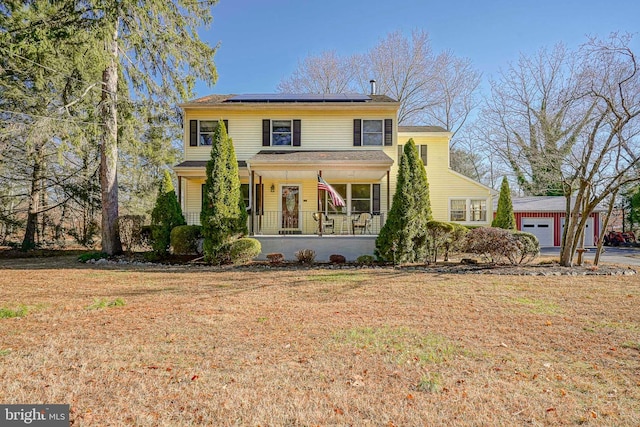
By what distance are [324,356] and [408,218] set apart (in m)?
7.30

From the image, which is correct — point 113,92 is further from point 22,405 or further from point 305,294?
point 22,405

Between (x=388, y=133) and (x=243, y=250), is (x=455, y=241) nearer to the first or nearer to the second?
(x=388, y=133)

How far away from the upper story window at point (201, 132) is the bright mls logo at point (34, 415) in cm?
1290

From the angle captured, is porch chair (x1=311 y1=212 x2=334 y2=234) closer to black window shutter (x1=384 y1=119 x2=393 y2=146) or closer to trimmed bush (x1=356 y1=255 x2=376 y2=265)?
trimmed bush (x1=356 y1=255 x2=376 y2=265)

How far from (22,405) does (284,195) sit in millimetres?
12166

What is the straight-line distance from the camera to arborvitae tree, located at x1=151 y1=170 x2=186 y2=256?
11406 millimetres

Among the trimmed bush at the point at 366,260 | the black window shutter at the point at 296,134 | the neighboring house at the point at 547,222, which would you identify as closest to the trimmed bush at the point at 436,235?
the trimmed bush at the point at 366,260

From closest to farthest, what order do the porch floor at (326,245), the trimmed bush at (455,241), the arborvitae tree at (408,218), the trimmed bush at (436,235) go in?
the arborvitae tree at (408,218), the trimmed bush at (436,235), the trimmed bush at (455,241), the porch floor at (326,245)

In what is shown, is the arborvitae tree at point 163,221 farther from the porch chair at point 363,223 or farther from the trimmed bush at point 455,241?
the trimmed bush at point 455,241

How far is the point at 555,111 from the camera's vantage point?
36.0 ft

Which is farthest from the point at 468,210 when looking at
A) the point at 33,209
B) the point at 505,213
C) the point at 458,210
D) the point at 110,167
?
the point at 33,209

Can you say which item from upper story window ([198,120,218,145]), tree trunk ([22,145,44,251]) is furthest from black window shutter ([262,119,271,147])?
tree trunk ([22,145,44,251])

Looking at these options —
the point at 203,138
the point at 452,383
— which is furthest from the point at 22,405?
the point at 203,138

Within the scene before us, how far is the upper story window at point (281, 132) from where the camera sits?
1452 centimetres
